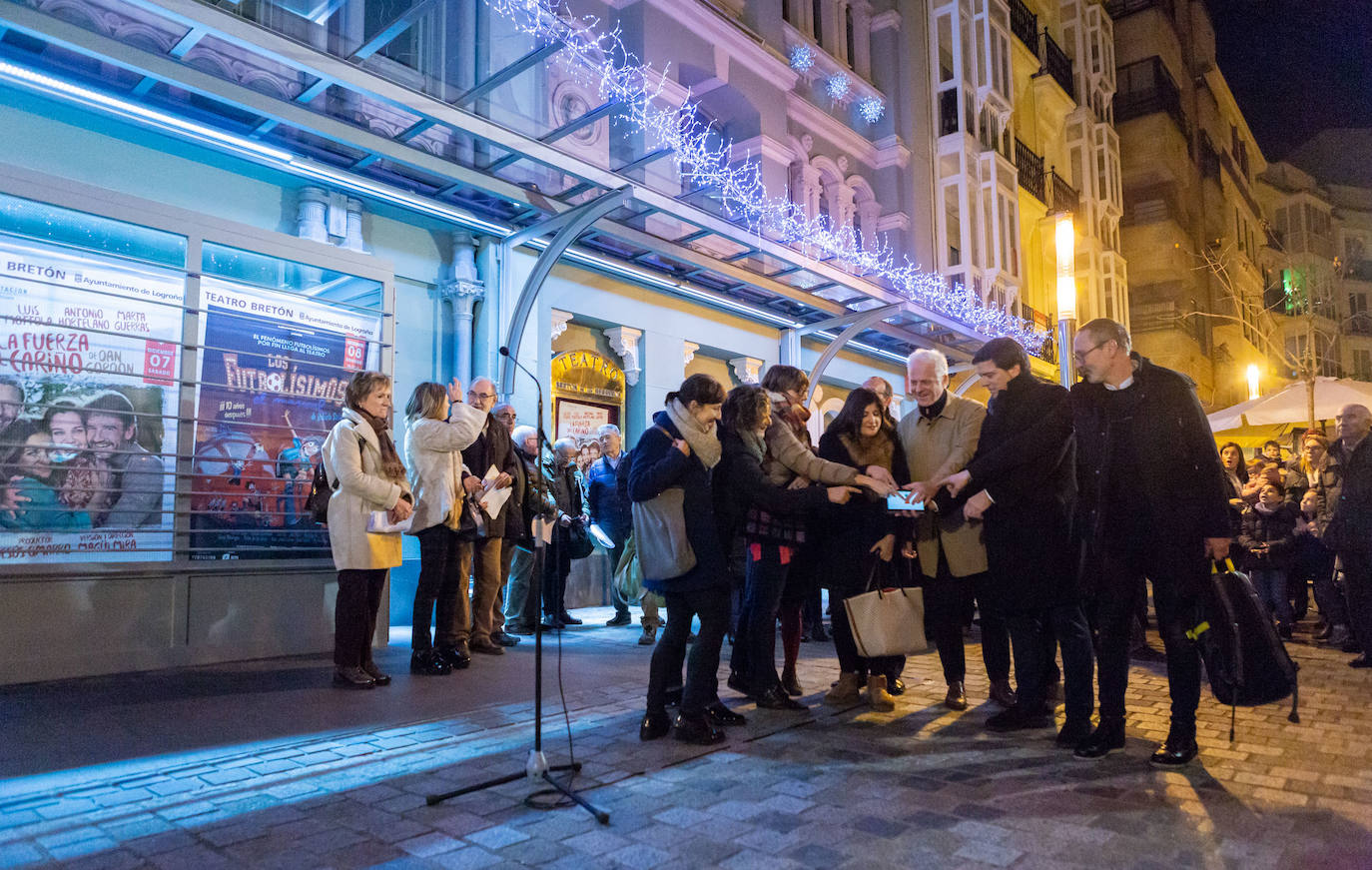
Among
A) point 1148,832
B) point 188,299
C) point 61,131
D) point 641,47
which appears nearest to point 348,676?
point 188,299

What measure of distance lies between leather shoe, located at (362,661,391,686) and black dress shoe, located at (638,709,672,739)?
6.70ft

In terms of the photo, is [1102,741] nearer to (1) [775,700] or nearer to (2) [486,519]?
(1) [775,700]

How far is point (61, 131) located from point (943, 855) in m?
8.04

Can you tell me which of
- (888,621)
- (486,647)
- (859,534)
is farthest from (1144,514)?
(486,647)

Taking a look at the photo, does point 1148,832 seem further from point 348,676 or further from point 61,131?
point 61,131

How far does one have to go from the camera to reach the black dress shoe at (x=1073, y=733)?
4145 millimetres

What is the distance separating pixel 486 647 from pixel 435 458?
166 centimetres

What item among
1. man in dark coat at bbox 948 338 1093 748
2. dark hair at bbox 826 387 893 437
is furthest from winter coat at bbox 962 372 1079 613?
dark hair at bbox 826 387 893 437

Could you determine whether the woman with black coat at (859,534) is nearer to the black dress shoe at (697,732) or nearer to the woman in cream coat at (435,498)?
the black dress shoe at (697,732)

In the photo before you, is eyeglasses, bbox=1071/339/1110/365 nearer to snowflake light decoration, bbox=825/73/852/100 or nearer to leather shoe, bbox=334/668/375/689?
leather shoe, bbox=334/668/375/689

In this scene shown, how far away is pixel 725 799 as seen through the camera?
3.38 metres

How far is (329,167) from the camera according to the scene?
25.4 feet

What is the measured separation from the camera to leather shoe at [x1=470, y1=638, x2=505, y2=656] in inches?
272

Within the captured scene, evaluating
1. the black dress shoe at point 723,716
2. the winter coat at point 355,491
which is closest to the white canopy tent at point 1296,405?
the black dress shoe at point 723,716
